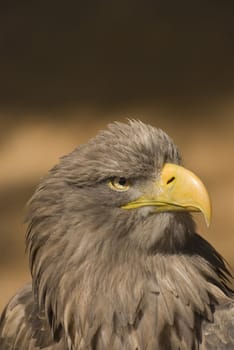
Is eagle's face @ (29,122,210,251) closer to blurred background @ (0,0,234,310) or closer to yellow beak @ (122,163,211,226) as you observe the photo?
yellow beak @ (122,163,211,226)

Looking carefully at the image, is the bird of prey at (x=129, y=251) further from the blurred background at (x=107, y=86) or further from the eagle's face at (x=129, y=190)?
the blurred background at (x=107, y=86)

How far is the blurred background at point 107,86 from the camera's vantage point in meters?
3.35

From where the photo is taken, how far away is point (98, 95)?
3.79 meters

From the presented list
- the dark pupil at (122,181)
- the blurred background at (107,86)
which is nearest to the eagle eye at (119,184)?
the dark pupil at (122,181)

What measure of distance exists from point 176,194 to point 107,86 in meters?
2.09

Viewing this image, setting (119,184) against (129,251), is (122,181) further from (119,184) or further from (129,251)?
(129,251)

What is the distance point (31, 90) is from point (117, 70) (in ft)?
1.23

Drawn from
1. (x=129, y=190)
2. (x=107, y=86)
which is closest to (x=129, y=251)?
(x=129, y=190)

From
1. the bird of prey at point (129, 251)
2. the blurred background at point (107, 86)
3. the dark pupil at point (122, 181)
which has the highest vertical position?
the blurred background at point (107, 86)

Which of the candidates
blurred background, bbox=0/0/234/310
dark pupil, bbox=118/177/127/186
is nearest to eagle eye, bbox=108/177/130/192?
dark pupil, bbox=118/177/127/186

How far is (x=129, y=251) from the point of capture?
185 cm

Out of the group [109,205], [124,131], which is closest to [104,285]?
[109,205]

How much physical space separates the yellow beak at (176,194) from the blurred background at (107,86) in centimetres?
131

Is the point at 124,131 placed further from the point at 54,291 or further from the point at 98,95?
the point at 98,95
